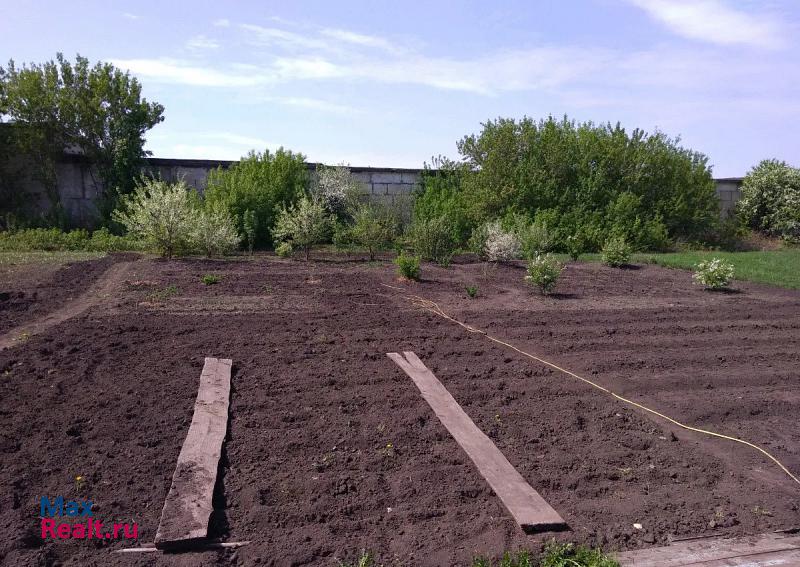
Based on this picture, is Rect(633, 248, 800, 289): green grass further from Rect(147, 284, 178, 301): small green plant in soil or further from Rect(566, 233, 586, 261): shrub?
Rect(147, 284, 178, 301): small green plant in soil

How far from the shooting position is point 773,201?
75.1 ft

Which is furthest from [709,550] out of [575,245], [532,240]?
[575,245]

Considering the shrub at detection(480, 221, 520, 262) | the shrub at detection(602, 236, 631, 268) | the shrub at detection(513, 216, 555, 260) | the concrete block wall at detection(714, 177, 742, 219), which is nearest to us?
the shrub at detection(480, 221, 520, 262)

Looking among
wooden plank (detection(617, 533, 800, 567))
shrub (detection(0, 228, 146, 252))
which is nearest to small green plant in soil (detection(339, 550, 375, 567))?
wooden plank (detection(617, 533, 800, 567))

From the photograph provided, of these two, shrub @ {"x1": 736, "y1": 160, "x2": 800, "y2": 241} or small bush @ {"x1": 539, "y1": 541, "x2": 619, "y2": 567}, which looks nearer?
small bush @ {"x1": 539, "y1": 541, "x2": 619, "y2": 567}

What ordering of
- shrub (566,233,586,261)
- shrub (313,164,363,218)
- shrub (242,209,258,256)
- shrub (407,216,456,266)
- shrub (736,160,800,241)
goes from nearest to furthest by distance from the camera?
shrub (407,216,456,266) → shrub (566,233,586,261) → shrub (242,209,258,256) → shrub (313,164,363,218) → shrub (736,160,800,241)

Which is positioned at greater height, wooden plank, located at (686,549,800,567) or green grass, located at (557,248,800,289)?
green grass, located at (557,248,800,289)

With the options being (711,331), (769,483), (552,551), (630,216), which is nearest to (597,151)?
(630,216)

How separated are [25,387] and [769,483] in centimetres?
564

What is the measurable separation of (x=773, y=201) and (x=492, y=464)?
917 inches

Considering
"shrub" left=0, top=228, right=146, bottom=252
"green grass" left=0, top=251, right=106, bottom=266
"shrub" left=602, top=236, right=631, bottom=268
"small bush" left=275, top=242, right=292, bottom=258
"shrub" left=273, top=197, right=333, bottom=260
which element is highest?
"shrub" left=273, top=197, right=333, bottom=260

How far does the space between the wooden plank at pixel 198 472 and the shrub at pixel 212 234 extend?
29.0ft

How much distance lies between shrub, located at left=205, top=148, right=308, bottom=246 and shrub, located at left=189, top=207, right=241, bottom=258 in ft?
4.90

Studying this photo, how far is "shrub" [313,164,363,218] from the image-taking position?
720 inches
